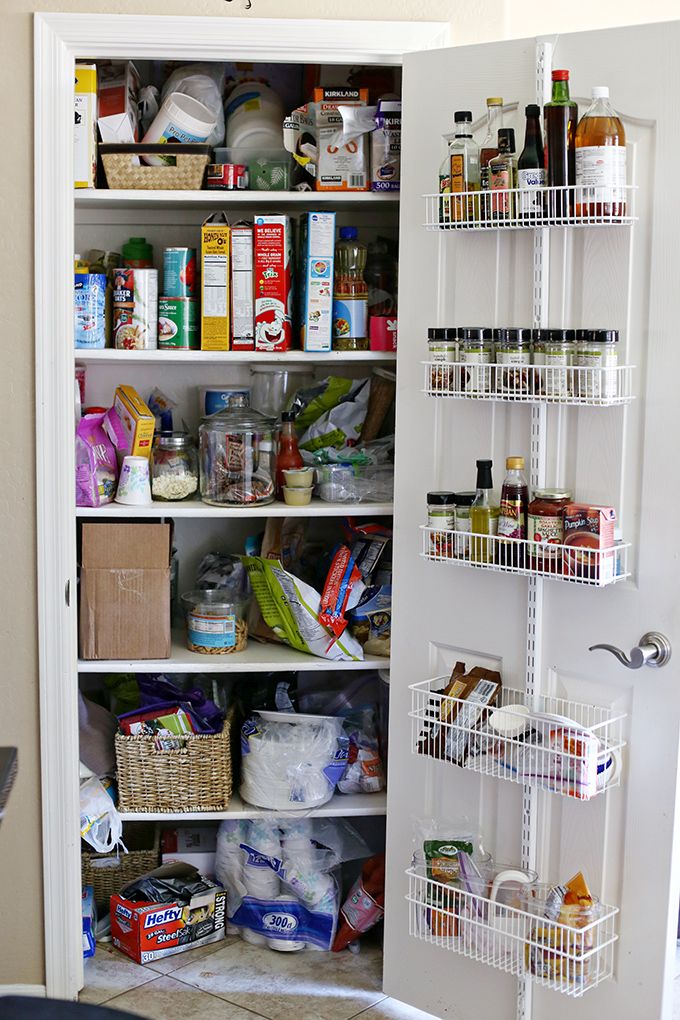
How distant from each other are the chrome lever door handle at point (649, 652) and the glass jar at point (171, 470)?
1.08 meters

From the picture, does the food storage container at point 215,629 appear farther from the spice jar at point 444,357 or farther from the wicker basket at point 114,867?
the spice jar at point 444,357

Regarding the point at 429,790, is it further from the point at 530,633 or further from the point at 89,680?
the point at 89,680

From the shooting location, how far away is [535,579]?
226 centimetres

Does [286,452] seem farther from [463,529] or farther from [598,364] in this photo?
[598,364]

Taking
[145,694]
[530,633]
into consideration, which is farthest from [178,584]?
[530,633]

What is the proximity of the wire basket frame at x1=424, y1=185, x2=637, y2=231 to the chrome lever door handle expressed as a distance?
2.39 ft

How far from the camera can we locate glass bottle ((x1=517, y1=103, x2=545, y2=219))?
208 cm

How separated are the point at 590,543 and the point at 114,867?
1.58 metres

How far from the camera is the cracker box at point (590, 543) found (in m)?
2.05

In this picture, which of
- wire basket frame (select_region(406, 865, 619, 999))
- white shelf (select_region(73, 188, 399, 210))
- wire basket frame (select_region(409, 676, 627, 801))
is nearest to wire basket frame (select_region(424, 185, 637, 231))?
white shelf (select_region(73, 188, 399, 210))

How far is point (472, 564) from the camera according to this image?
7.29 ft

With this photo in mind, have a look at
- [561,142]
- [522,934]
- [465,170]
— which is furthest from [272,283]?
[522,934]

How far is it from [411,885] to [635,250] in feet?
4.44

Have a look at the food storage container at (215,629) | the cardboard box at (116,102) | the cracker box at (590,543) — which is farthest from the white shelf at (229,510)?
the cardboard box at (116,102)
